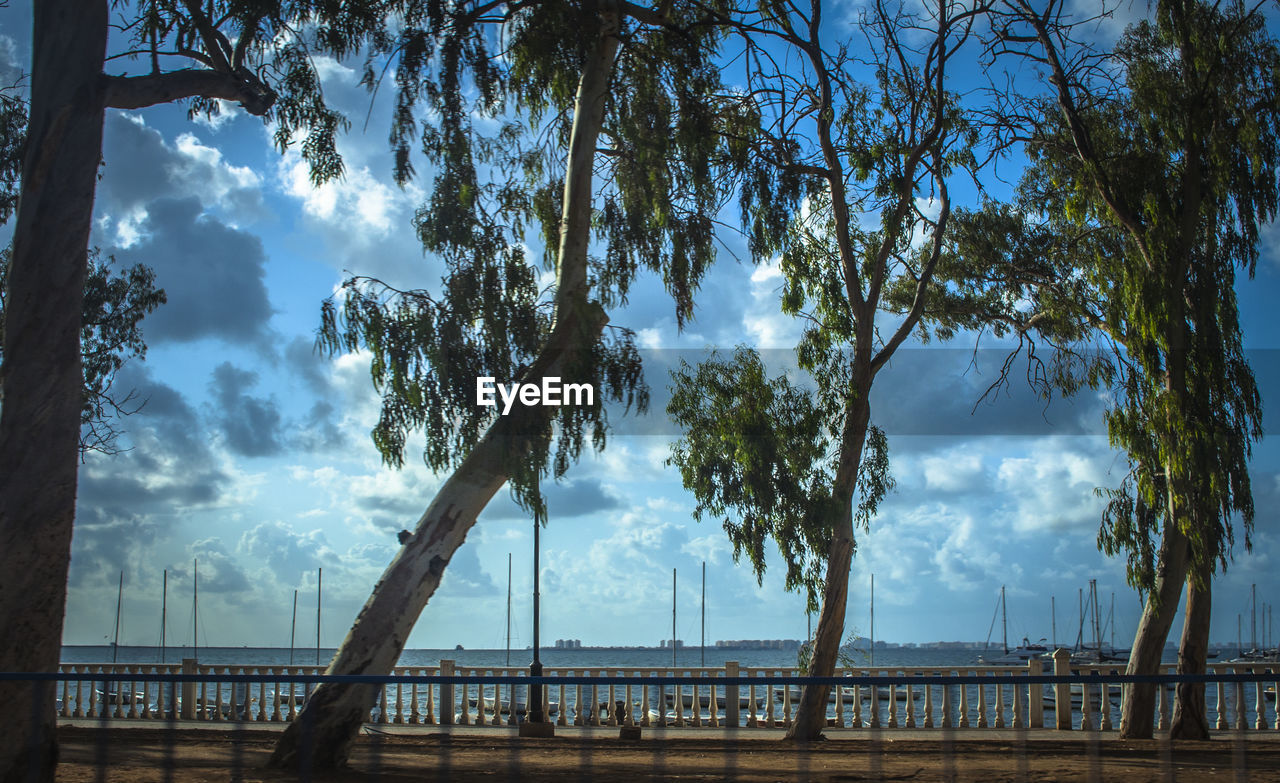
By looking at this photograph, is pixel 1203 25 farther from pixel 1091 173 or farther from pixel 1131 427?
pixel 1131 427

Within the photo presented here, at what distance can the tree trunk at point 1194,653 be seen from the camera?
36.1 feet

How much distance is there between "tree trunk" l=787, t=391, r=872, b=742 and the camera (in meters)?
12.5

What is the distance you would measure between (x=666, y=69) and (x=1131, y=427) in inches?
276

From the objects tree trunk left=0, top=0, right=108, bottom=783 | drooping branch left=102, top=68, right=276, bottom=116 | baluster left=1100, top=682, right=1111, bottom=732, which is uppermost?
drooping branch left=102, top=68, right=276, bottom=116

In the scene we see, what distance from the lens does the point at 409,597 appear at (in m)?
8.37

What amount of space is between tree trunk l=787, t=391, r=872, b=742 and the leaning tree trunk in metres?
4.90

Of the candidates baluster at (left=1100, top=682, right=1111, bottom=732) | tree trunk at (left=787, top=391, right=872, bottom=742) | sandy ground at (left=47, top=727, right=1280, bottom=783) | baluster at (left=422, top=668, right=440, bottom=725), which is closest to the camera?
sandy ground at (left=47, top=727, right=1280, bottom=783)

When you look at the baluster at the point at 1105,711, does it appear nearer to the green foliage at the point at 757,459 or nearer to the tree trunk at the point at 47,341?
the green foliage at the point at 757,459

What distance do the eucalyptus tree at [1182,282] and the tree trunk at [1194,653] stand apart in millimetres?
17

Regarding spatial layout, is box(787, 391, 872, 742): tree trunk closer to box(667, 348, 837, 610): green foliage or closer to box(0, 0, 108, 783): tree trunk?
box(667, 348, 837, 610): green foliage

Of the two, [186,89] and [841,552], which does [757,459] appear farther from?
[186,89]

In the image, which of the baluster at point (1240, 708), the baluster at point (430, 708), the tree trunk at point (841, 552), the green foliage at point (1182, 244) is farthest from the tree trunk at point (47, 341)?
the green foliage at point (1182, 244)

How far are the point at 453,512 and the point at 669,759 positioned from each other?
2931mm

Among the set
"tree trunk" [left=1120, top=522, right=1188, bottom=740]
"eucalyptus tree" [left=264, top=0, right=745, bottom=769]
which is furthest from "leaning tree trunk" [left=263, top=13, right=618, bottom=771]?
"tree trunk" [left=1120, top=522, right=1188, bottom=740]
